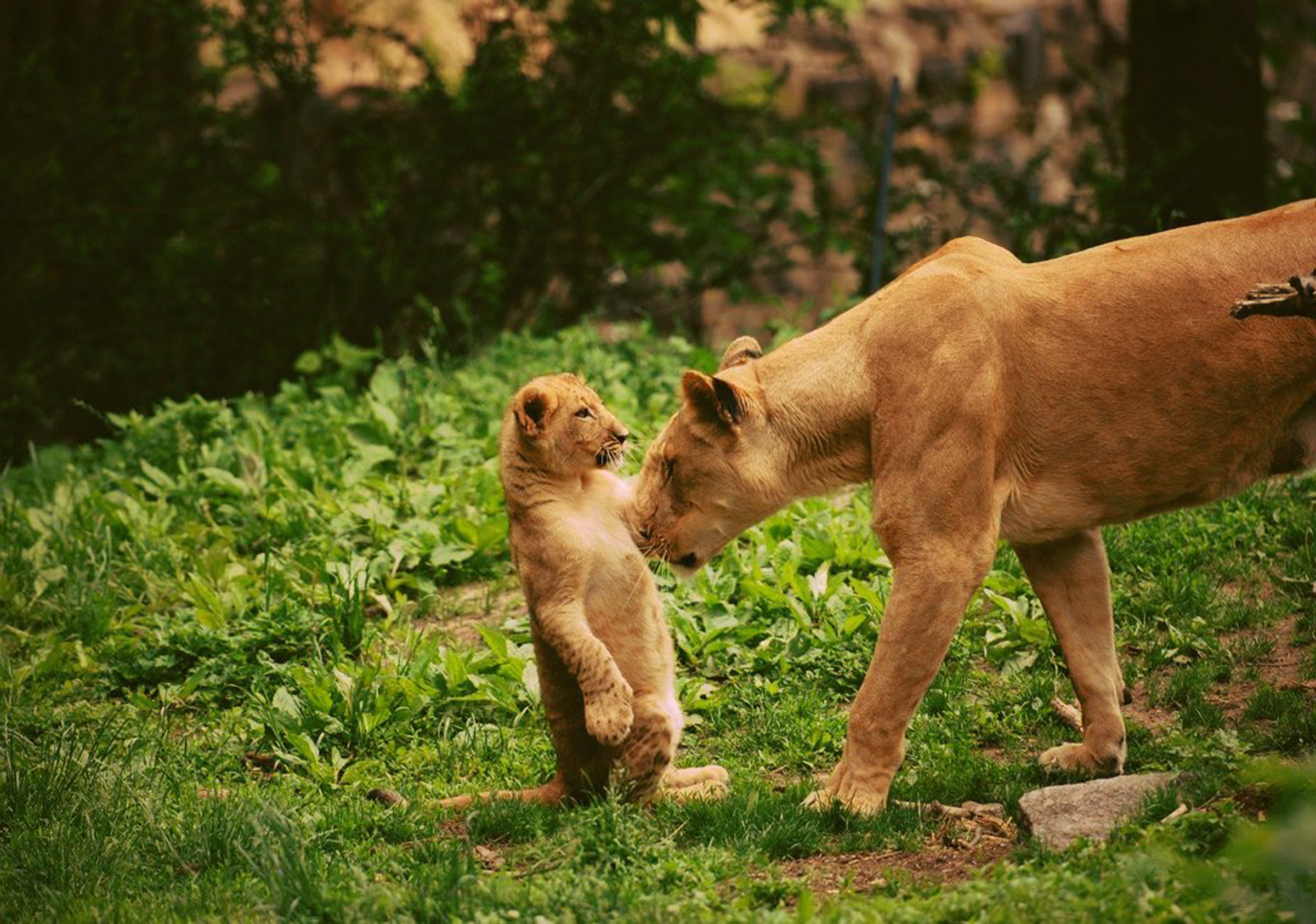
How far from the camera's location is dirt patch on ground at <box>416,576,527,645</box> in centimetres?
770

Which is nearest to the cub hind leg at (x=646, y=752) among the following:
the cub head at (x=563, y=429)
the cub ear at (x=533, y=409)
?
the cub head at (x=563, y=429)

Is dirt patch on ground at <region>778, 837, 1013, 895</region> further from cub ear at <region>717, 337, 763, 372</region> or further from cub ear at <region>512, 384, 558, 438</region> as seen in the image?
cub ear at <region>717, 337, 763, 372</region>

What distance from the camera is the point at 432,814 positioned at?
554cm

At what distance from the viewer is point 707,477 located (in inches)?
240

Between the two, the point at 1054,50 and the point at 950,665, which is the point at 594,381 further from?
the point at 1054,50

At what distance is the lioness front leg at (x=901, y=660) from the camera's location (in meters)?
5.37

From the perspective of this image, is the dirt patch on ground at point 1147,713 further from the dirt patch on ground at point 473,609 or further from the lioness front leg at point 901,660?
the dirt patch on ground at point 473,609

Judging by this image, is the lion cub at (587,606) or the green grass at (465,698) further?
the lion cub at (587,606)

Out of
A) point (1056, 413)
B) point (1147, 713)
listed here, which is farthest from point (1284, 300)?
point (1147, 713)

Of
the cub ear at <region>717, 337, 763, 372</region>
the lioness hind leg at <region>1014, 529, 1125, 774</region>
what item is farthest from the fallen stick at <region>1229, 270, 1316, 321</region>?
the cub ear at <region>717, 337, 763, 372</region>

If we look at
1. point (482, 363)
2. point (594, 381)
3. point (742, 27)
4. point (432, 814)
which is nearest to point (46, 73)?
point (482, 363)

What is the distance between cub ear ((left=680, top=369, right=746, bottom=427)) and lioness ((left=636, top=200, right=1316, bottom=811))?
0.02 metres

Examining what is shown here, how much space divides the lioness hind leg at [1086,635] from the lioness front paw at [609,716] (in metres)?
1.65

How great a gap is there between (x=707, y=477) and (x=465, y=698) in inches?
64.0
